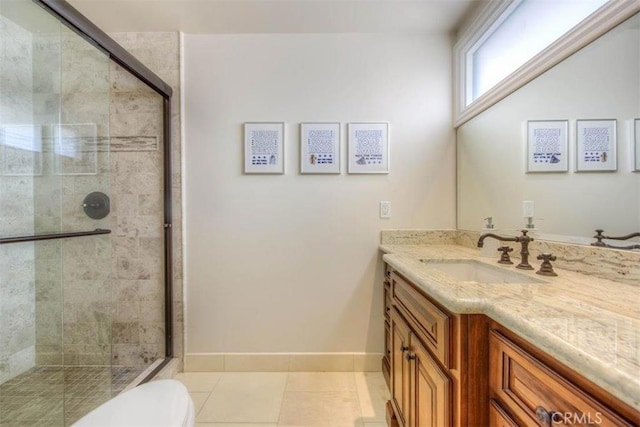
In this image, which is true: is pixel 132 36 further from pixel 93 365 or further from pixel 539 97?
pixel 539 97

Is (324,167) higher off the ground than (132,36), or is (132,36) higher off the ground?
(132,36)

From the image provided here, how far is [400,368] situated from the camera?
1232mm

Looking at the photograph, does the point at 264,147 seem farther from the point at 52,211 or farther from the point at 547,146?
the point at 547,146

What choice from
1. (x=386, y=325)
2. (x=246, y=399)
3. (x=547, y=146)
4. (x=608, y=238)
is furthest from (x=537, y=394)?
(x=246, y=399)

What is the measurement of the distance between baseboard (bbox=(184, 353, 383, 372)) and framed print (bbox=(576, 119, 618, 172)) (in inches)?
64.9

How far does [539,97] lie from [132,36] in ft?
8.62

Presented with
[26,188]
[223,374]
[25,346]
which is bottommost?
[223,374]

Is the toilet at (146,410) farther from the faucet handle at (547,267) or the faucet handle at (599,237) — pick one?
the faucet handle at (599,237)

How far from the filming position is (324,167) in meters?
1.93

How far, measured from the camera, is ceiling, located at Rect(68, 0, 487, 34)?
166 cm

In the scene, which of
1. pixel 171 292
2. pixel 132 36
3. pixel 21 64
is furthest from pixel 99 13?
pixel 171 292

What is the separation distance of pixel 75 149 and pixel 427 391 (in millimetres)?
2352

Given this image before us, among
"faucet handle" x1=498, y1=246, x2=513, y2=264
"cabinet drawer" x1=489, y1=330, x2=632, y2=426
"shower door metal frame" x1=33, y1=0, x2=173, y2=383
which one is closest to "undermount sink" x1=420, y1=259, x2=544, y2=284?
"faucet handle" x1=498, y1=246, x2=513, y2=264

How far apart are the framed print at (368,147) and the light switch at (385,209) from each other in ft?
0.77
